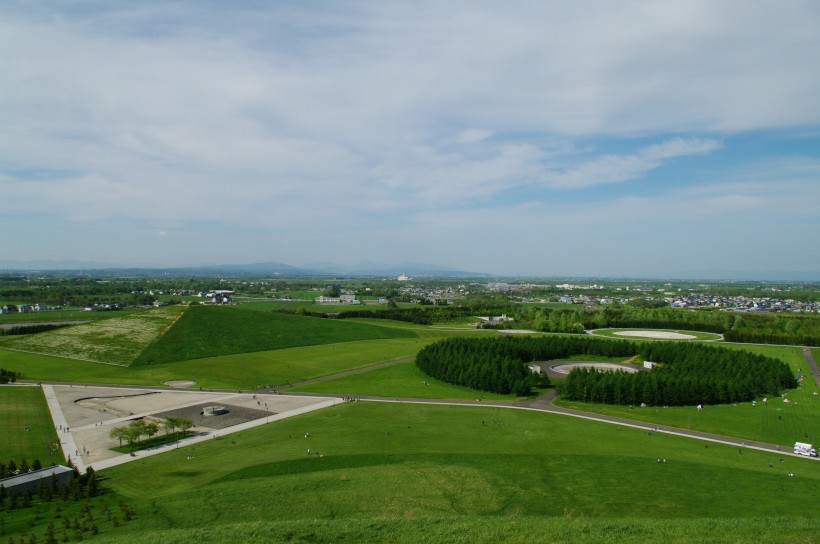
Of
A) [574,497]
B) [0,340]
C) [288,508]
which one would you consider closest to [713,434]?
[574,497]

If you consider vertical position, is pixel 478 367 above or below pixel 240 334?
above

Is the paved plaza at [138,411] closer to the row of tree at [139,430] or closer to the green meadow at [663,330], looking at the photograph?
the row of tree at [139,430]


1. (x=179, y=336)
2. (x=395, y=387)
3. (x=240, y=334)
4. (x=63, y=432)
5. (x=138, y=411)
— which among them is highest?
(x=179, y=336)

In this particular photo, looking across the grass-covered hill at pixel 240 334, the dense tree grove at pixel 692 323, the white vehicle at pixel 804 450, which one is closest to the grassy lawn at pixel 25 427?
the grass-covered hill at pixel 240 334

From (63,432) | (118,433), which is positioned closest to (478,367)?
(118,433)

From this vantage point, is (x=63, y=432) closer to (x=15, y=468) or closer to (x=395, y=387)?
(x=15, y=468)

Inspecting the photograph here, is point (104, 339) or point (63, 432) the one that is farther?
point (104, 339)

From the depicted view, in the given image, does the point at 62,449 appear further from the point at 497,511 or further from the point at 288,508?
the point at 497,511
